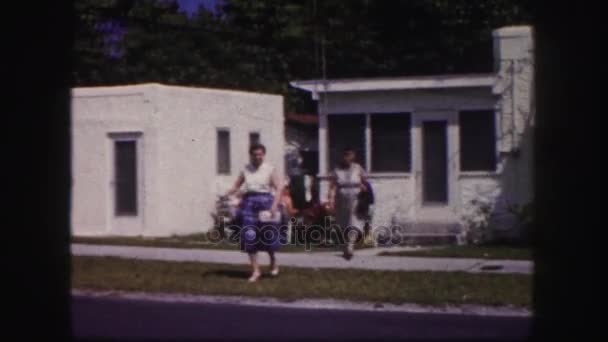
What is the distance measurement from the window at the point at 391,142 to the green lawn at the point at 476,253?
2061 millimetres

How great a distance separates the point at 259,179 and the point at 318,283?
58.2 inches

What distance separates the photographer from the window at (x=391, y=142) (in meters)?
18.1

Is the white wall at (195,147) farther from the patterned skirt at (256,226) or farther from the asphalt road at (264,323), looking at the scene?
the asphalt road at (264,323)

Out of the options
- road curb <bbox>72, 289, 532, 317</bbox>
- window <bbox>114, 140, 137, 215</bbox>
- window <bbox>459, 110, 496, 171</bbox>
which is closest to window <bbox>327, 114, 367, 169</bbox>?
window <bbox>459, 110, 496, 171</bbox>

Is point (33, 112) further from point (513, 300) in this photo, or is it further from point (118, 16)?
point (118, 16)

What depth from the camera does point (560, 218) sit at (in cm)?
917

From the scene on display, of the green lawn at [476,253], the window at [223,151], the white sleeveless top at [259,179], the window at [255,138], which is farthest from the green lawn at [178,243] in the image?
the white sleeveless top at [259,179]

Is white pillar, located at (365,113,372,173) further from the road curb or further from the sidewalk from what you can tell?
the road curb

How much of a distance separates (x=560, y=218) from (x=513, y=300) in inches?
84.7

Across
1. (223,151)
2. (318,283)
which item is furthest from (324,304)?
(223,151)

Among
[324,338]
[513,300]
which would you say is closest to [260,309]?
[324,338]

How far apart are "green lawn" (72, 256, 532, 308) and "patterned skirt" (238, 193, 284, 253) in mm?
495

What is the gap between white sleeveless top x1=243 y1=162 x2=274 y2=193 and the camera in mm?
12141

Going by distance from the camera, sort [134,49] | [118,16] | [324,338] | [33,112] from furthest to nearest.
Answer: [134,49] < [118,16] < [33,112] < [324,338]
